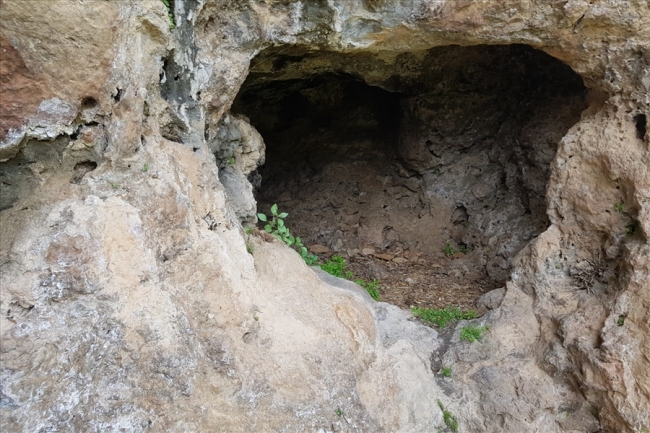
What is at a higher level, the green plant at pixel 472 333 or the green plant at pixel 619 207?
the green plant at pixel 619 207

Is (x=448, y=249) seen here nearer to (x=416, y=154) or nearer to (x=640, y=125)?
(x=416, y=154)

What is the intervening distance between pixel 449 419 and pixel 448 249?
315 centimetres

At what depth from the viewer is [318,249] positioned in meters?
6.63

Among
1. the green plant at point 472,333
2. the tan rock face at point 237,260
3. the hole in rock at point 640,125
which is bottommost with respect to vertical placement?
the green plant at point 472,333

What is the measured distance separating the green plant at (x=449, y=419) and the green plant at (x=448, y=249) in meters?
3.02

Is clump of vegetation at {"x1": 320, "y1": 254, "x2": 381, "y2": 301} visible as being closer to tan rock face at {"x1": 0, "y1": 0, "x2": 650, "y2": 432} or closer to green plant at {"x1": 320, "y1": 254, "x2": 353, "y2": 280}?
green plant at {"x1": 320, "y1": 254, "x2": 353, "y2": 280}

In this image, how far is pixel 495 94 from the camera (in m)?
6.21

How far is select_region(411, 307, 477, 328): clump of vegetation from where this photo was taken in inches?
176

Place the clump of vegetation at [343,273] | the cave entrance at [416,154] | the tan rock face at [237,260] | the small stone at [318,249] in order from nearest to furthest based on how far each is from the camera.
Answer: the tan rock face at [237,260], the clump of vegetation at [343,273], the cave entrance at [416,154], the small stone at [318,249]

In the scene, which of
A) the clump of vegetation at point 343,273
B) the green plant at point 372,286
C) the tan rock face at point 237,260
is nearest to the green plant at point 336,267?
the clump of vegetation at point 343,273

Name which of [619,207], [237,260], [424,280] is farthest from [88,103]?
[424,280]

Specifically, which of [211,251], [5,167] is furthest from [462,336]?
[5,167]

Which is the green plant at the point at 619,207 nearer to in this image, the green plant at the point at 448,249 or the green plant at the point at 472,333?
the green plant at the point at 472,333

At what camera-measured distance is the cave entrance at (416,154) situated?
5.48 meters
